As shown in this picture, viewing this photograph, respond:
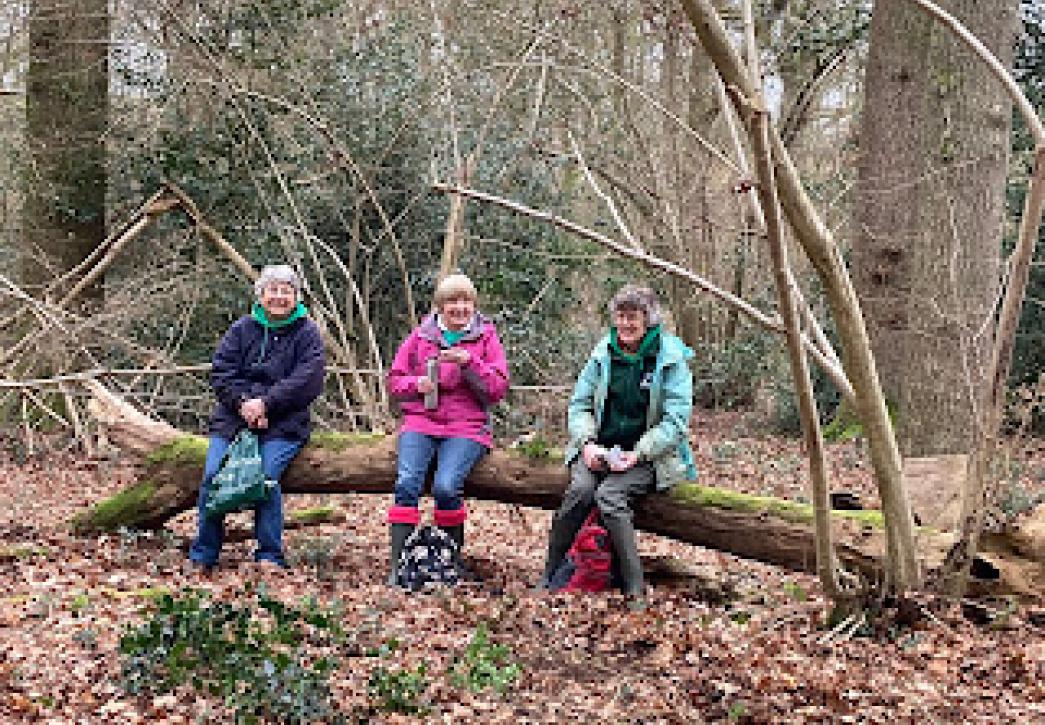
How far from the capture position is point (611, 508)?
620 centimetres

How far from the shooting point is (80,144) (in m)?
12.4

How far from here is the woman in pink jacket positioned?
21.5 ft

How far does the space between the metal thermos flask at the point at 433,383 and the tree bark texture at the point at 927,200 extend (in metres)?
4.96

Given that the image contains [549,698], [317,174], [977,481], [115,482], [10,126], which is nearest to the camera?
[549,698]

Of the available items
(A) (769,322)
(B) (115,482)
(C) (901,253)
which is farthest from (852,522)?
(B) (115,482)

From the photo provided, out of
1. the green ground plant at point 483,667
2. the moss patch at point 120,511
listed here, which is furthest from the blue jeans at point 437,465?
the moss patch at point 120,511

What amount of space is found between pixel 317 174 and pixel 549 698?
8487 mm

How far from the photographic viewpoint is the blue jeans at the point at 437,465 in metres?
6.51

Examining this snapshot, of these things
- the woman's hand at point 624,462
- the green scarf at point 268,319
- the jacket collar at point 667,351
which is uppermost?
the green scarf at point 268,319

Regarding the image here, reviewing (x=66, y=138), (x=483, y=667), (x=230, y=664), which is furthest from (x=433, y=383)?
(x=66, y=138)

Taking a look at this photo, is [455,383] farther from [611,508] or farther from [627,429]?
[611,508]

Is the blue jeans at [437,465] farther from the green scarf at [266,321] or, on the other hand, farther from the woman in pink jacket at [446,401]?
the green scarf at [266,321]

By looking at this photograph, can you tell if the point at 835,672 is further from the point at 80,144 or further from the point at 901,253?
the point at 80,144

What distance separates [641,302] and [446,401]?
1.23m
